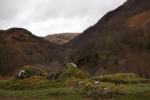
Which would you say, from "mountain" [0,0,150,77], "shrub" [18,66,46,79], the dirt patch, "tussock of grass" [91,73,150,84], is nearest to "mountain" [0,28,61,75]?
"mountain" [0,0,150,77]

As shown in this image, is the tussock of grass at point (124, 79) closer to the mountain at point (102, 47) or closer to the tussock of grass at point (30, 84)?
the tussock of grass at point (30, 84)

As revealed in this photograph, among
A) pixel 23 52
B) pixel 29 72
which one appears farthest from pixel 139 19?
pixel 29 72

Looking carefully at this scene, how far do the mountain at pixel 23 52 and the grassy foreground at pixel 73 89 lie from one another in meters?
54.7

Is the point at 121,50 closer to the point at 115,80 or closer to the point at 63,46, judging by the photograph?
the point at 115,80

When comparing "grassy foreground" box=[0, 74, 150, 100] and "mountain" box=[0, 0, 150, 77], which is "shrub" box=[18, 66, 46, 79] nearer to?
"grassy foreground" box=[0, 74, 150, 100]

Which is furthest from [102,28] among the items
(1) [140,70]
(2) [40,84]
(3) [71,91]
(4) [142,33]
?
(3) [71,91]

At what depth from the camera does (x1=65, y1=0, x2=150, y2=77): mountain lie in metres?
72.1

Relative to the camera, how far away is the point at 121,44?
78.2m

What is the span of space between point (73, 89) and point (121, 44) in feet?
148

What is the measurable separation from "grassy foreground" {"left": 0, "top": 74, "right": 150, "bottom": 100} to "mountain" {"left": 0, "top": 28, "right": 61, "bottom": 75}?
2154 inches

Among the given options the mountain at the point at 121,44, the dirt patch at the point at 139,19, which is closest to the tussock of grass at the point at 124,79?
the mountain at the point at 121,44

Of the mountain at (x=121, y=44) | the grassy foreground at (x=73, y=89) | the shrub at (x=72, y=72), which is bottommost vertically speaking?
the grassy foreground at (x=73, y=89)

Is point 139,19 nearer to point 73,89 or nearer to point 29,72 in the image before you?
point 29,72

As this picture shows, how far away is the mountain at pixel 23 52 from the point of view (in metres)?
98.2
